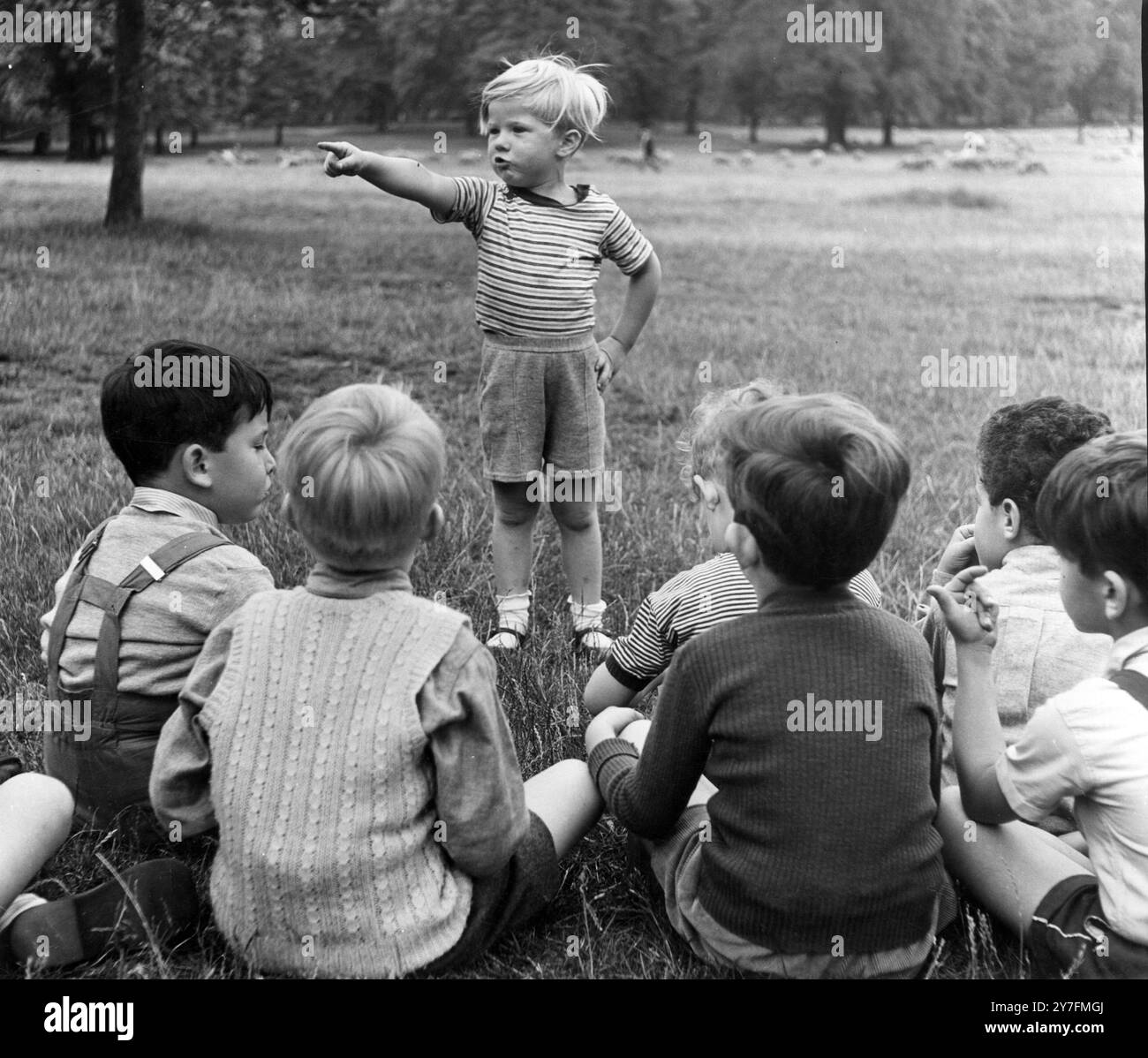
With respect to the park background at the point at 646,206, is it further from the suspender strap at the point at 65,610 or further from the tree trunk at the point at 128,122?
the suspender strap at the point at 65,610

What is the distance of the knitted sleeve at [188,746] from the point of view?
6.88 feet

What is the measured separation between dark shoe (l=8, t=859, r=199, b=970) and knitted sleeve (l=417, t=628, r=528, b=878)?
1.78 feet

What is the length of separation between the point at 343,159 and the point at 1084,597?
1895 mm

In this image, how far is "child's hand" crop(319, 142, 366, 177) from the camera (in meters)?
2.93

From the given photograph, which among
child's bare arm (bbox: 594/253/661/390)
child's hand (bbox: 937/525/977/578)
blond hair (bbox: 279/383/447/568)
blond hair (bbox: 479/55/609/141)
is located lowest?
child's hand (bbox: 937/525/977/578)

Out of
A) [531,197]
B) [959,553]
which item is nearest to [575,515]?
[531,197]

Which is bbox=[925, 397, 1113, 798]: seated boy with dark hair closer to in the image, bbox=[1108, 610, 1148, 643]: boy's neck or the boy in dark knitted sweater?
bbox=[1108, 610, 1148, 643]: boy's neck

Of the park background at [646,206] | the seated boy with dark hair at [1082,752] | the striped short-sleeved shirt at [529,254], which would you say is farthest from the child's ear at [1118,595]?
the park background at [646,206]

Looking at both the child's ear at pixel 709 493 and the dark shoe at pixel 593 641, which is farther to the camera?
the dark shoe at pixel 593 641

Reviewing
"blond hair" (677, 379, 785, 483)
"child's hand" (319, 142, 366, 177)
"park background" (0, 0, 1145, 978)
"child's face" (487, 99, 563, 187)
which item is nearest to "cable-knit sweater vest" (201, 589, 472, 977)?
"blond hair" (677, 379, 785, 483)

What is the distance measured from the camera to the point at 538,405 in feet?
11.5

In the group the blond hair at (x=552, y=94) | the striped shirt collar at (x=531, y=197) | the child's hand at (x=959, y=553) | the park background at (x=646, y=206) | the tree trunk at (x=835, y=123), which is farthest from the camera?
the tree trunk at (x=835, y=123)

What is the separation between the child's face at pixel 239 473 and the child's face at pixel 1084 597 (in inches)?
62.1

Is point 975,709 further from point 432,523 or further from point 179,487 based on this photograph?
point 179,487
